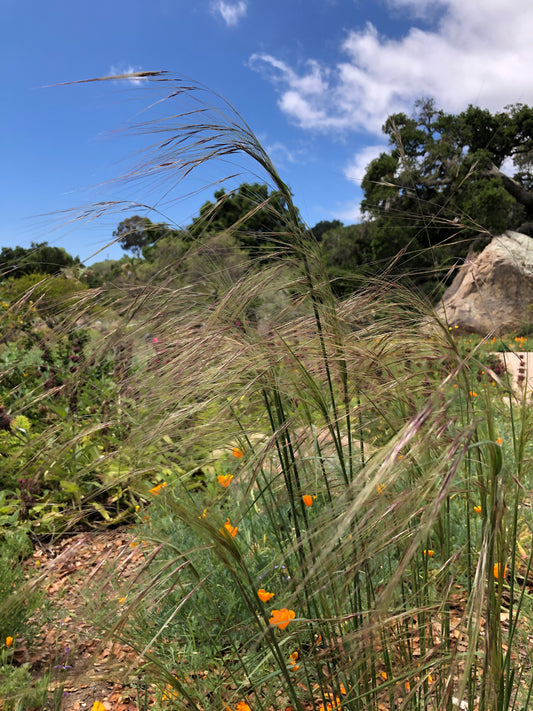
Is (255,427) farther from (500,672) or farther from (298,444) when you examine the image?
(500,672)

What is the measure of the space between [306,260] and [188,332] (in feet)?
1.04

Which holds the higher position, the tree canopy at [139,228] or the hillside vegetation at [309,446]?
the tree canopy at [139,228]

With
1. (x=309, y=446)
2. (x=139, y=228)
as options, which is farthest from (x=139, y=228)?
(x=309, y=446)

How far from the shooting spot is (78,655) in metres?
1.85

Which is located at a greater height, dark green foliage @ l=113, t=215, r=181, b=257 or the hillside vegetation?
dark green foliage @ l=113, t=215, r=181, b=257

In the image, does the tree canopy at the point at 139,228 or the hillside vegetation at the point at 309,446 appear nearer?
the hillside vegetation at the point at 309,446

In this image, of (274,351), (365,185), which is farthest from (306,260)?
(365,185)

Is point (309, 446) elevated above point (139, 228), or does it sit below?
below

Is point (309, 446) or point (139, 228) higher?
point (139, 228)

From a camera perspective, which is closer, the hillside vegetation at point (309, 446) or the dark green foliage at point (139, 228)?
the hillside vegetation at point (309, 446)

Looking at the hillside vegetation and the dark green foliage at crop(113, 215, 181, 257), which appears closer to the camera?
the hillside vegetation

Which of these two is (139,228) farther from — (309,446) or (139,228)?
(309,446)

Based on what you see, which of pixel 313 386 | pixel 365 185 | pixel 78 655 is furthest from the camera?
pixel 365 185

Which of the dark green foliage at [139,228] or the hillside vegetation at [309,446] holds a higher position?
the dark green foliage at [139,228]
